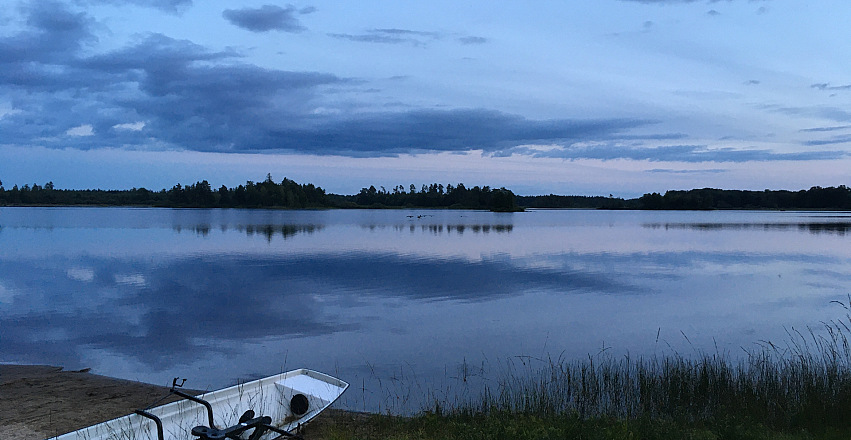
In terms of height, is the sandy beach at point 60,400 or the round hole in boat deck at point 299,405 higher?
the round hole in boat deck at point 299,405

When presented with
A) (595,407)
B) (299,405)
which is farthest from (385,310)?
(299,405)

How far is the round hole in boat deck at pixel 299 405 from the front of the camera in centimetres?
866

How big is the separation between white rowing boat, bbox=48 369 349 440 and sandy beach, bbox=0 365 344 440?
1.36 ft

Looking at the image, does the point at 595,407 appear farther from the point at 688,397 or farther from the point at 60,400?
the point at 60,400

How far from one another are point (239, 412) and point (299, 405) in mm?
891

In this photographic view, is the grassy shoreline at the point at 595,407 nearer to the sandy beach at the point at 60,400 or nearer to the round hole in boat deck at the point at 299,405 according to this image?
the sandy beach at the point at 60,400

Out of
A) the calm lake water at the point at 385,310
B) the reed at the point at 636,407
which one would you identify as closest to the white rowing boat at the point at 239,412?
the reed at the point at 636,407

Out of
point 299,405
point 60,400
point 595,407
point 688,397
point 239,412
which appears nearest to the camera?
point 239,412

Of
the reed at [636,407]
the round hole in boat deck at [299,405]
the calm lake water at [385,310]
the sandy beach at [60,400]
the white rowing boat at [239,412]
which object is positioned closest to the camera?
the white rowing boat at [239,412]

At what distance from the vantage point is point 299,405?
28.5 feet

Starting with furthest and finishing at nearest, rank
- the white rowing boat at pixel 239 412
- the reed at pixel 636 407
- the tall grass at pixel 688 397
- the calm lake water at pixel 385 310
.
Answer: the calm lake water at pixel 385 310, the tall grass at pixel 688 397, the reed at pixel 636 407, the white rowing boat at pixel 239 412

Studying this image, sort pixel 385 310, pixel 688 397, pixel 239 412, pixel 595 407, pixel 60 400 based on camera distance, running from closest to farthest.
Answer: pixel 239 412 → pixel 60 400 → pixel 595 407 → pixel 688 397 → pixel 385 310

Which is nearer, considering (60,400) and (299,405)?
(299,405)

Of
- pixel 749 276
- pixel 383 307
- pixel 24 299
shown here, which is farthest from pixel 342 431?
pixel 749 276
